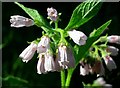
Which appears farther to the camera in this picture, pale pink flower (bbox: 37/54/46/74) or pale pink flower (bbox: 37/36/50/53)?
pale pink flower (bbox: 37/54/46/74)

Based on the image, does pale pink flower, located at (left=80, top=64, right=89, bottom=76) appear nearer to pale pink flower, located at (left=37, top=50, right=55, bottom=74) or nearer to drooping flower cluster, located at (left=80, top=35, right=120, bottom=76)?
drooping flower cluster, located at (left=80, top=35, right=120, bottom=76)

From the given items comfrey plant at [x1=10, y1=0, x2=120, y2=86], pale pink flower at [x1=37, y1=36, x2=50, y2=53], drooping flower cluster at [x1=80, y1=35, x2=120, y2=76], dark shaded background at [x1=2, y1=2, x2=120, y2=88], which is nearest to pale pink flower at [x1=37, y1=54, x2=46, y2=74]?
comfrey plant at [x1=10, y1=0, x2=120, y2=86]

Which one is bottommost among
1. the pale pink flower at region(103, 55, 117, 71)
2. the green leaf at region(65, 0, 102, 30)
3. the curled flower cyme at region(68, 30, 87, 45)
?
the pale pink flower at region(103, 55, 117, 71)

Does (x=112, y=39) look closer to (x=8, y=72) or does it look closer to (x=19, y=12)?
(x=8, y=72)

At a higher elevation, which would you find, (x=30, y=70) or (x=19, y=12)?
(x=19, y=12)

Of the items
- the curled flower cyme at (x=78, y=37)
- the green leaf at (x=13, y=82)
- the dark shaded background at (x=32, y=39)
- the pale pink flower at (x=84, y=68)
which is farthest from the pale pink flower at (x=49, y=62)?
the dark shaded background at (x=32, y=39)

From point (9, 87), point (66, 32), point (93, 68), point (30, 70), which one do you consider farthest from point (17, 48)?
point (66, 32)
